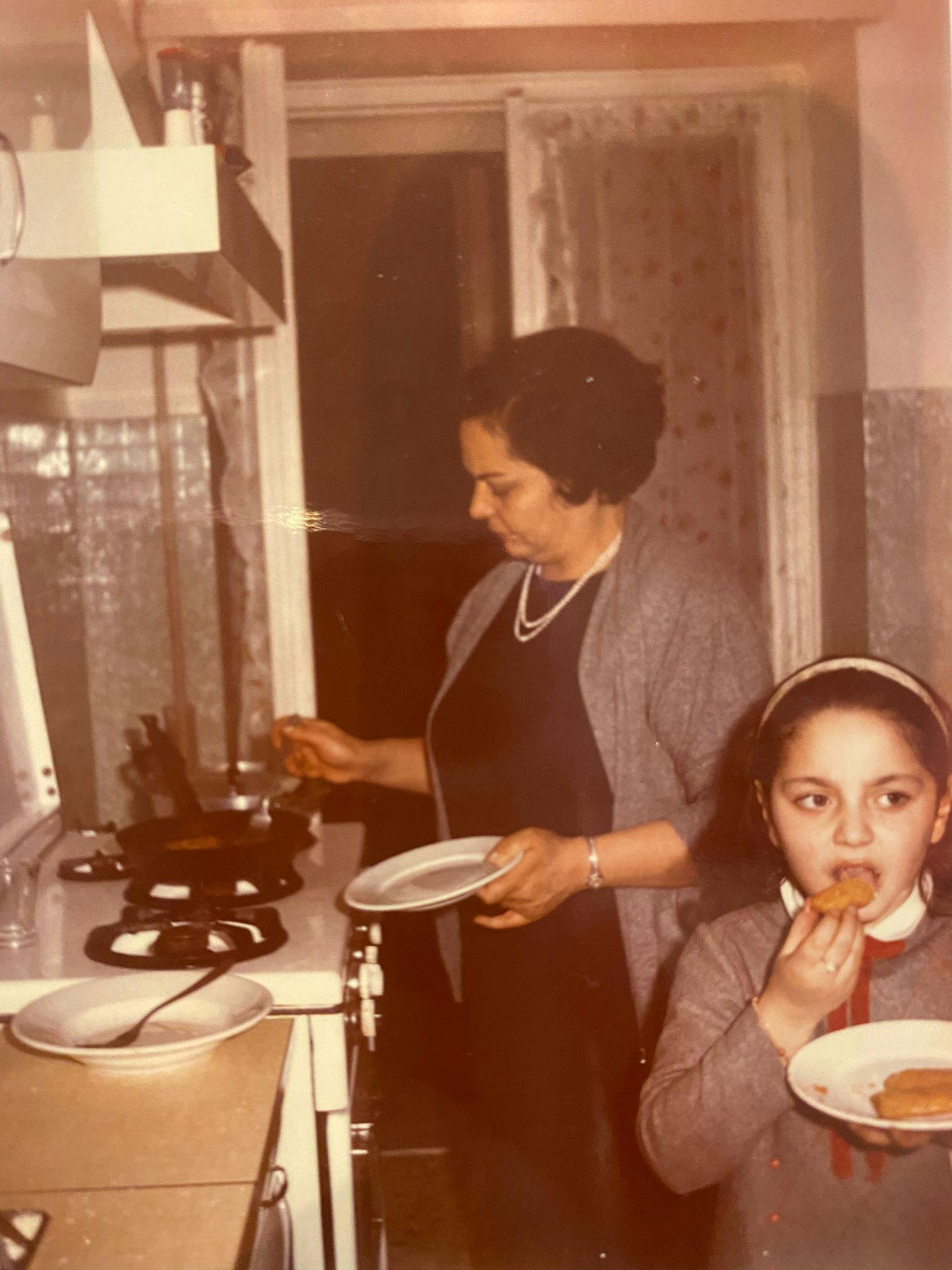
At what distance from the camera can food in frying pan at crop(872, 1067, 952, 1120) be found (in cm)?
99

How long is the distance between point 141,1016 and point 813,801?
60 centimetres

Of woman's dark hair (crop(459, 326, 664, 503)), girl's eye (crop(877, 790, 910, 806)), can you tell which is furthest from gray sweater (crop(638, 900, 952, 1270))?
woman's dark hair (crop(459, 326, 664, 503))

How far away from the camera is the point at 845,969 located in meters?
1.02

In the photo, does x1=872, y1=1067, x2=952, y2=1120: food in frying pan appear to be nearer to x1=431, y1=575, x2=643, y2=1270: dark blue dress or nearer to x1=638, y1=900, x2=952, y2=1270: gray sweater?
x1=638, y1=900, x2=952, y2=1270: gray sweater

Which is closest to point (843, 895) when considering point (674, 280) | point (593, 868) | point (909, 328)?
point (593, 868)

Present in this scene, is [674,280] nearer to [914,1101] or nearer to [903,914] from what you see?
[903,914]

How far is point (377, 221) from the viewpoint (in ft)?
4.79

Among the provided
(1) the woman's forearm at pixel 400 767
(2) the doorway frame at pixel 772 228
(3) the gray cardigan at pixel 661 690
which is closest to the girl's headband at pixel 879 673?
(3) the gray cardigan at pixel 661 690

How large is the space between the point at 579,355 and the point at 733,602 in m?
0.40

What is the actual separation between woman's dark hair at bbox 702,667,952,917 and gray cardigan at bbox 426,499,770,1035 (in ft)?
0.32

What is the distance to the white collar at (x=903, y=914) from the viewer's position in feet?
3.54

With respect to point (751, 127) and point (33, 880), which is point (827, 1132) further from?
point (751, 127)

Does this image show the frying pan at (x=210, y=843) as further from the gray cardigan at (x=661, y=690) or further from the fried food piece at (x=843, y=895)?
the fried food piece at (x=843, y=895)

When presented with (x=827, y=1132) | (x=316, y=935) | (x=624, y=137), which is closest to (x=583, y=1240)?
(x=827, y=1132)
